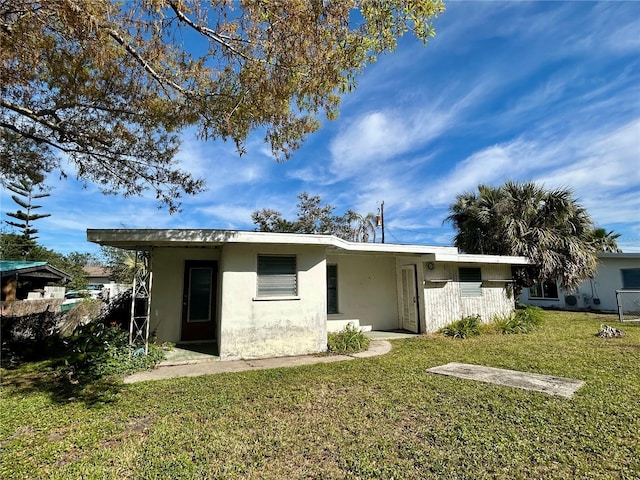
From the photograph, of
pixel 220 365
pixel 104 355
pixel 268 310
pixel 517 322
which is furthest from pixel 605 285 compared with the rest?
pixel 104 355

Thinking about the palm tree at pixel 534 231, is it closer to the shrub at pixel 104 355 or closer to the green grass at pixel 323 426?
the green grass at pixel 323 426

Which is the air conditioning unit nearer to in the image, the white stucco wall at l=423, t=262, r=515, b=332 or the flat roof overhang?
the white stucco wall at l=423, t=262, r=515, b=332

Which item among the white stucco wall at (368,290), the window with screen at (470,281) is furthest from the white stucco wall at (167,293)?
the window with screen at (470,281)

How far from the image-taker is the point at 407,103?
9.25 meters

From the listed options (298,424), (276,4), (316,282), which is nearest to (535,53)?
(276,4)

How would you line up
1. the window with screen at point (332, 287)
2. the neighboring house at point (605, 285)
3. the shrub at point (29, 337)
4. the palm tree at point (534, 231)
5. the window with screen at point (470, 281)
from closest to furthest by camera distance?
the shrub at point (29, 337), the window with screen at point (332, 287), the window with screen at point (470, 281), the palm tree at point (534, 231), the neighboring house at point (605, 285)

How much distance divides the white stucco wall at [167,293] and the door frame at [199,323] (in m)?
0.10

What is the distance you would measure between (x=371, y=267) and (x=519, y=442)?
320 inches

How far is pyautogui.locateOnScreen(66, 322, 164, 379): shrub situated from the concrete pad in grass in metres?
5.57

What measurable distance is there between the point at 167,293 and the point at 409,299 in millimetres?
7470

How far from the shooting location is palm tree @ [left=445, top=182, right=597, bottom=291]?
13.5 m

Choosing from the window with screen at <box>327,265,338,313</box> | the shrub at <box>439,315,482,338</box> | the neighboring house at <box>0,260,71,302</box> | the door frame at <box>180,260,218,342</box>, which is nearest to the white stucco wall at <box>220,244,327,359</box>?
the door frame at <box>180,260,218,342</box>

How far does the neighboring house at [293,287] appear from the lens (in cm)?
735

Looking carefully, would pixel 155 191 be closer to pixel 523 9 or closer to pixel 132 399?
pixel 132 399
